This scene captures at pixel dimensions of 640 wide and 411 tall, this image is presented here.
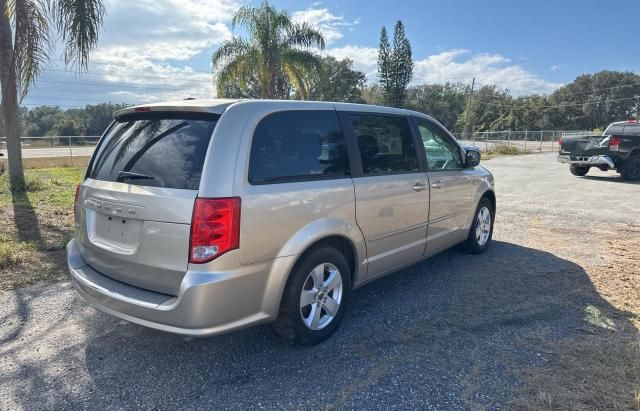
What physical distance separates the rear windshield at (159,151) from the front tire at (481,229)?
12.2 ft

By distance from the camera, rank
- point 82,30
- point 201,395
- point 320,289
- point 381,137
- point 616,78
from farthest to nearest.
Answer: point 616,78
point 82,30
point 381,137
point 320,289
point 201,395

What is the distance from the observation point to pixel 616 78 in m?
91.9

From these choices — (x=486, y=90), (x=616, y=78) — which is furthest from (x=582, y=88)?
(x=486, y=90)

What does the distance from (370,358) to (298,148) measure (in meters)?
1.59

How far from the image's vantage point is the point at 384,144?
397 cm

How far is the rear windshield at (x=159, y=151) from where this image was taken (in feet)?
9.02

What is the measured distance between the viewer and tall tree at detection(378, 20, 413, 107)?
47.6 m

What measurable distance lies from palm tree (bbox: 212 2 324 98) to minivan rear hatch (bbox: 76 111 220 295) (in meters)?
13.9

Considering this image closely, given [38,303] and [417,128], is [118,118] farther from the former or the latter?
[417,128]

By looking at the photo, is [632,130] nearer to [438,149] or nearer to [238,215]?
[438,149]

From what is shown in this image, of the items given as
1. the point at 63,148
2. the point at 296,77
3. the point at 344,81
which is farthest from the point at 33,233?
the point at 344,81

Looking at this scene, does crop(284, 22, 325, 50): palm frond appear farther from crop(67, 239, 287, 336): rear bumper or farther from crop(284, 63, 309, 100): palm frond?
crop(67, 239, 287, 336): rear bumper

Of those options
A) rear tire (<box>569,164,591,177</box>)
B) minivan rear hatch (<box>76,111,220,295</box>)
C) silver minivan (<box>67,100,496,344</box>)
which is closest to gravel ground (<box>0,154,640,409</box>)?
silver minivan (<box>67,100,496,344</box>)

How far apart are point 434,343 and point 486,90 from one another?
103 metres
